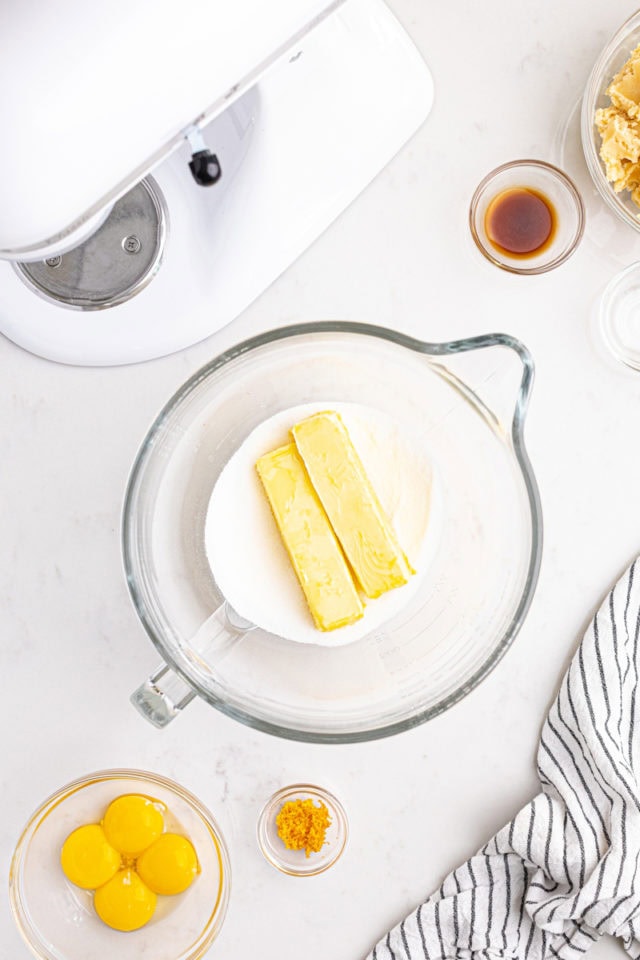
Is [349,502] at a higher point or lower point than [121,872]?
higher

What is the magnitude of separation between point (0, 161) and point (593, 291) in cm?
71

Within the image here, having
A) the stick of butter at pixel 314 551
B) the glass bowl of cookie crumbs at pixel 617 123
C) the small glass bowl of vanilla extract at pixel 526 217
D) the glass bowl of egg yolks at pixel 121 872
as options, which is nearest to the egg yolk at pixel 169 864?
the glass bowl of egg yolks at pixel 121 872

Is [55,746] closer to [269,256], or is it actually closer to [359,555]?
[359,555]

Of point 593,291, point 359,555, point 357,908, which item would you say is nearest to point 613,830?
point 357,908

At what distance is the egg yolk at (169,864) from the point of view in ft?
3.53

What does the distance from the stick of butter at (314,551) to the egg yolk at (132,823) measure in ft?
1.05

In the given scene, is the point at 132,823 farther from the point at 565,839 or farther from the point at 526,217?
the point at 526,217

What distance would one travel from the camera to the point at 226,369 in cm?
101

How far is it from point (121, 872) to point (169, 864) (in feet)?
0.19

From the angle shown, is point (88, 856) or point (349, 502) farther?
point (88, 856)

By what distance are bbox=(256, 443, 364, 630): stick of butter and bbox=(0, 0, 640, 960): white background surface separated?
0.67ft

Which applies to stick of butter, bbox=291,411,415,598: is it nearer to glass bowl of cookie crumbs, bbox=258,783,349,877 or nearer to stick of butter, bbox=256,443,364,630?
stick of butter, bbox=256,443,364,630

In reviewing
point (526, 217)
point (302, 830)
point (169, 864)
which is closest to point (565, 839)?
point (302, 830)

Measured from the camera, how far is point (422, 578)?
1.01 m
